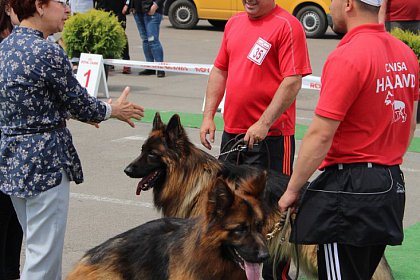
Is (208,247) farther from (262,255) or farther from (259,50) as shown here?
(259,50)

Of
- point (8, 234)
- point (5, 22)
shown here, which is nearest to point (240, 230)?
point (8, 234)

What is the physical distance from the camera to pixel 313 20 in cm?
2088

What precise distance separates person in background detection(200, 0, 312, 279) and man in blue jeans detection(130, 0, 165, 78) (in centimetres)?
943

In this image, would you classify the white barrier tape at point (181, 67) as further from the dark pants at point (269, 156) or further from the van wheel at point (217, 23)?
the van wheel at point (217, 23)

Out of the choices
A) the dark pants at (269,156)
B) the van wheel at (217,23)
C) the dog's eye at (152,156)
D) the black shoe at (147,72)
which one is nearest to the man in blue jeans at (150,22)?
the black shoe at (147,72)

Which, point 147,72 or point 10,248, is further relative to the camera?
point 147,72

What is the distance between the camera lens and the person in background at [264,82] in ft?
17.3

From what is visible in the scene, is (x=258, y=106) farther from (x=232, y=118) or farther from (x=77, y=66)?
(x=77, y=66)

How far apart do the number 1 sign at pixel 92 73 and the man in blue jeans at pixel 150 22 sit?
186 centimetres

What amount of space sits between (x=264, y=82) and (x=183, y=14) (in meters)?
17.7

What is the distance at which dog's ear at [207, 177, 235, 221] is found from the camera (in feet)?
12.2

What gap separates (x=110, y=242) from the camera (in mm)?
4406

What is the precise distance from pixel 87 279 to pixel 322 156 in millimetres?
1517

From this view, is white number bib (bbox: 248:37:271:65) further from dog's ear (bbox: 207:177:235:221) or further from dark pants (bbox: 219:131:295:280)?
dog's ear (bbox: 207:177:235:221)
